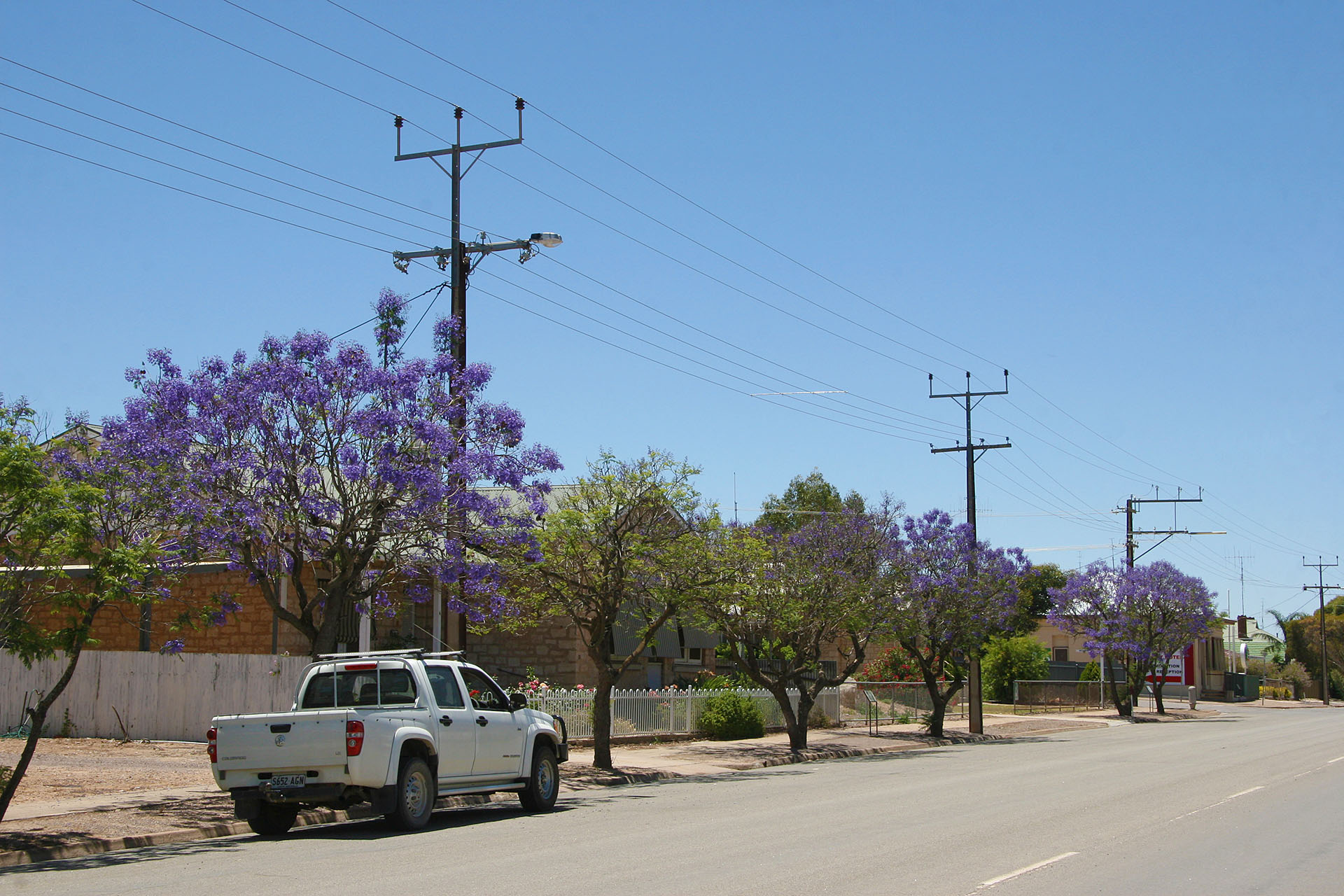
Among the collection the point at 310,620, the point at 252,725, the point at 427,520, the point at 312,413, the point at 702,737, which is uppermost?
the point at 312,413

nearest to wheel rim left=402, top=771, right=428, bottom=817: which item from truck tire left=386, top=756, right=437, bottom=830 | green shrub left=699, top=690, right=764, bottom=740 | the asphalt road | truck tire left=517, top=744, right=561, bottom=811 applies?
truck tire left=386, top=756, right=437, bottom=830

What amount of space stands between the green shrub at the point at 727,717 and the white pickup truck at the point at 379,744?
45.9ft

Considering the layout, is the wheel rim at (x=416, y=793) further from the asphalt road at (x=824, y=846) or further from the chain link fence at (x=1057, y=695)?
the chain link fence at (x=1057, y=695)

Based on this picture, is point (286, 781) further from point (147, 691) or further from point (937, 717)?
point (937, 717)

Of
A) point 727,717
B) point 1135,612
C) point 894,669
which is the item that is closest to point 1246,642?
point 1135,612

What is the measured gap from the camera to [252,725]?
44.6 ft

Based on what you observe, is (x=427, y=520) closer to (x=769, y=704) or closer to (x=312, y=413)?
(x=312, y=413)

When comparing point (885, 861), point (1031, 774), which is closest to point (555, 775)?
point (885, 861)

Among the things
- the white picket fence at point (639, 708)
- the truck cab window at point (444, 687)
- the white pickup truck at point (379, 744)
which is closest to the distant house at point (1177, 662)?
the white picket fence at point (639, 708)

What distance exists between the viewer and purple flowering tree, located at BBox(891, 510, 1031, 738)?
3319 cm

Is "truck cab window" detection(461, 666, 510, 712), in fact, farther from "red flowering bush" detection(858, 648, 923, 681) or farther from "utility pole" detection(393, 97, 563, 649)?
"red flowering bush" detection(858, 648, 923, 681)

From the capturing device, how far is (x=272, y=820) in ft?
45.6

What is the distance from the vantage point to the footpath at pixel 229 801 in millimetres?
12750

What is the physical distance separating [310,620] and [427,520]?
1973mm
